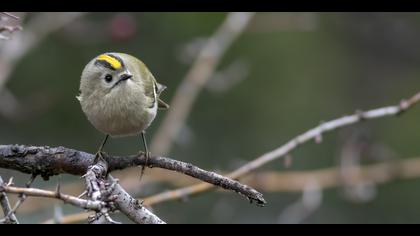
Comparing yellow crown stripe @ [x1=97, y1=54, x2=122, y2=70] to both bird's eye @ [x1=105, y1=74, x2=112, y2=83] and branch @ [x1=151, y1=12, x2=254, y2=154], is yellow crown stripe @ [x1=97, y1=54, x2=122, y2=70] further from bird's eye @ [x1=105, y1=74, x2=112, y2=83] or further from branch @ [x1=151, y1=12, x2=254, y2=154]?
branch @ [x1=151, y1=12, x2=254, y2=154]

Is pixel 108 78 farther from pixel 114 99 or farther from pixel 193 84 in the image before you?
pixel 193 84

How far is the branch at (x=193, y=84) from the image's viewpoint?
12.3 ft

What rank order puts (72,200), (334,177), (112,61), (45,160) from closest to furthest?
(72,200), (45,160), (112,61), (334,177)

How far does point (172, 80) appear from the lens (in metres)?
5.11

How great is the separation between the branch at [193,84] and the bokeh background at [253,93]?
0.10 meters

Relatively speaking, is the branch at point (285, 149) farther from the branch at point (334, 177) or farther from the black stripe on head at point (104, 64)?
the branch at point (334, 177)

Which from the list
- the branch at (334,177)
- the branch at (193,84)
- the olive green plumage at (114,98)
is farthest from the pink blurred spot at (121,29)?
the olive green plumage at (114,98)

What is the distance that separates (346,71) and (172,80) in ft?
5.67

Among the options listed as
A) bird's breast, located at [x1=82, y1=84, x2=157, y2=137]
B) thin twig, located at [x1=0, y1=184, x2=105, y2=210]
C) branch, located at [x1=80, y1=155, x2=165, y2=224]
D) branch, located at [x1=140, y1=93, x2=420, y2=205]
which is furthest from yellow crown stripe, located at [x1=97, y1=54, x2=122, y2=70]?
thin twig, located at [x1=0, y1=184, x2=105, y2=210]

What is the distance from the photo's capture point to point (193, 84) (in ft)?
13.2

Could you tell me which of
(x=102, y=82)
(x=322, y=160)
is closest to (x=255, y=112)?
(x=322, y=160)

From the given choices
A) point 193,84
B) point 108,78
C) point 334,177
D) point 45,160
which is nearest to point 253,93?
point 193,84

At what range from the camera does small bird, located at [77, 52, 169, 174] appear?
102 inches

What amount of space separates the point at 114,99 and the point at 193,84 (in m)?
1.42
